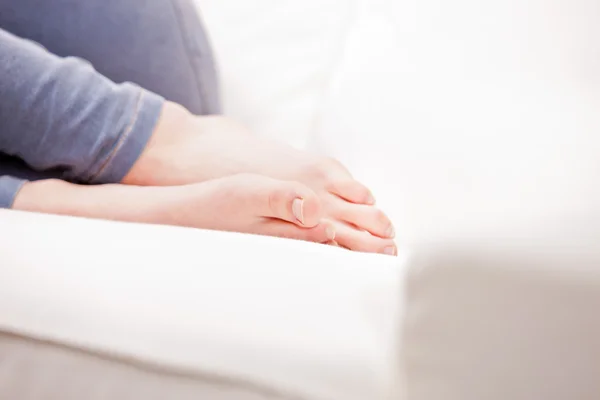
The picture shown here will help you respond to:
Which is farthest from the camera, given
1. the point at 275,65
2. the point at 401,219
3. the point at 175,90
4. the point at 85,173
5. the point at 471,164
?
the point at 275,65

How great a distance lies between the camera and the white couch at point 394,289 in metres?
0.25

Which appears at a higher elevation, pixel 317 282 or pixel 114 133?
pixel 114 133

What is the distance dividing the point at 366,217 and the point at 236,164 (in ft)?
0.59

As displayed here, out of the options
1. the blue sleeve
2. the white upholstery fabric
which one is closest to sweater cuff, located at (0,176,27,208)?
the blue sleeve

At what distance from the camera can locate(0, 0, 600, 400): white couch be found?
0.25 metres

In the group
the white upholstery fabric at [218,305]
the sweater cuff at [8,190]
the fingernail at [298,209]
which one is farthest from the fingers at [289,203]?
the sweater cuff at [8,190]

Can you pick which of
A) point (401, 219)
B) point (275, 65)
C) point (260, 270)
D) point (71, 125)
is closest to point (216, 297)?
point (260, 270)

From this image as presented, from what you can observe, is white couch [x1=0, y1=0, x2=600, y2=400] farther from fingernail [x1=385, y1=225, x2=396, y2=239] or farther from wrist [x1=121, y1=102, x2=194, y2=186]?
wrist [x1=121, y1=102, x2=194, y2=186]

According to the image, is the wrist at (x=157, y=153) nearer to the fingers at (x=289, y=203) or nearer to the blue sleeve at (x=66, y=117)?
the blue sleeve at (x=66, y=117)

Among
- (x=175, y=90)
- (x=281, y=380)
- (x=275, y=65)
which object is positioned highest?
(x=275, y=65)

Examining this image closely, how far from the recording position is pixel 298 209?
500 millimetres

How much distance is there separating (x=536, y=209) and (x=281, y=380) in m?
0.15

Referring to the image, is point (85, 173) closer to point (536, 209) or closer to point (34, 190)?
point (34, 190)

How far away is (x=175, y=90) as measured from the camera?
742mm
